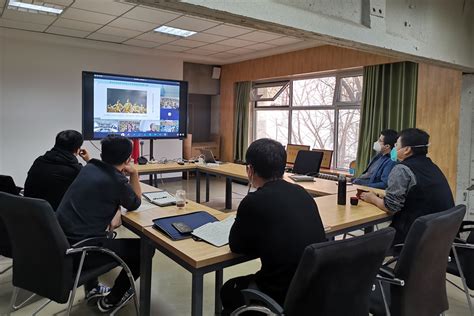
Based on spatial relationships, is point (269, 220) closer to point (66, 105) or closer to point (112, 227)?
point (112, 227)

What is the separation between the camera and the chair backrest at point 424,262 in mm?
1603

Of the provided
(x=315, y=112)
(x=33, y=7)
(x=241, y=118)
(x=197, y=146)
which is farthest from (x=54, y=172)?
(x=197, y=146)

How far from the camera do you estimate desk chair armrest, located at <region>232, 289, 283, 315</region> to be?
4.60 ft

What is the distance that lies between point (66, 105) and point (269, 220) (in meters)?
5.94

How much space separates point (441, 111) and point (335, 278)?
3.61 meters

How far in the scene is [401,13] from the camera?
2.82 metres

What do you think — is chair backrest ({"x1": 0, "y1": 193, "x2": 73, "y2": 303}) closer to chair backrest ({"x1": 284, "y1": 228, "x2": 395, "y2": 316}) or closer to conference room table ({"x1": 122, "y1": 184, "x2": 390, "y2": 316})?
conference room table ({"x1": 122, "y1": 184, "x2": 390, "y2": 316})

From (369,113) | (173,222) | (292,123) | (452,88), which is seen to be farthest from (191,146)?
(173,222)

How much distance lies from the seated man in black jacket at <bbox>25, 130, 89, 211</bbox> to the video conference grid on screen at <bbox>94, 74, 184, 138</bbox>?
81.9 inches

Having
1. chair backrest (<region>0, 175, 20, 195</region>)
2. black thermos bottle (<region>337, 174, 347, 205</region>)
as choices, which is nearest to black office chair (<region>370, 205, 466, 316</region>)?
black thermos bottle (<region>337, 174, 347, 205</region>)

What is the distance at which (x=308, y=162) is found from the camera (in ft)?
15.8

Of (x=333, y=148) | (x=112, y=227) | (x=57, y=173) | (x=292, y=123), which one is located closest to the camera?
(x=112, y=227)

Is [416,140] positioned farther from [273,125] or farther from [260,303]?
[273,125]

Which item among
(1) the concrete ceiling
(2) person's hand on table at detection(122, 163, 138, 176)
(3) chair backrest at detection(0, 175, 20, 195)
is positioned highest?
(1) the concrete ceiling
